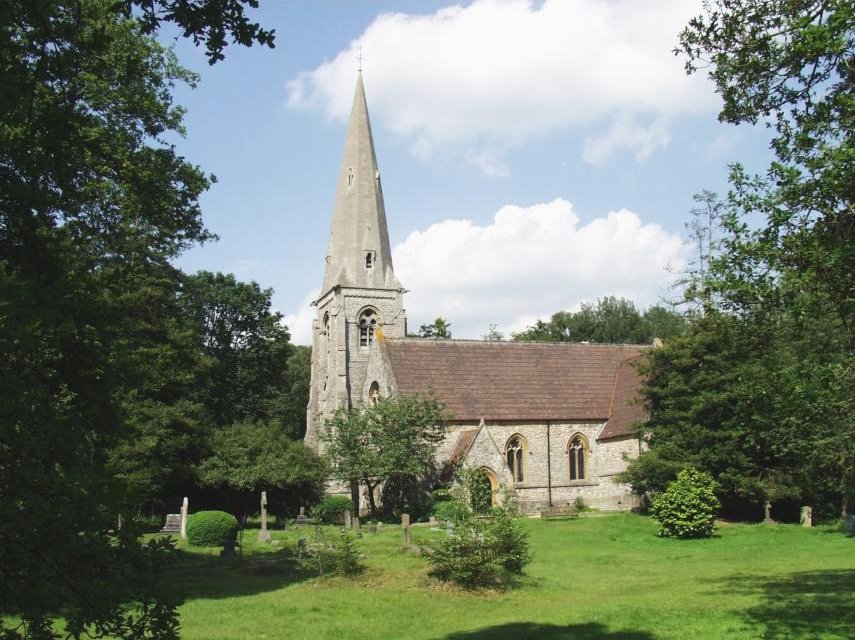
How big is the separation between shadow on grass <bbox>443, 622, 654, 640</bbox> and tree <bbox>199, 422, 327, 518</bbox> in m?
23.8

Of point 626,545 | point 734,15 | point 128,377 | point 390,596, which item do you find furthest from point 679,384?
point 128,377

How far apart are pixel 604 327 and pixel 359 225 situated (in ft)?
104

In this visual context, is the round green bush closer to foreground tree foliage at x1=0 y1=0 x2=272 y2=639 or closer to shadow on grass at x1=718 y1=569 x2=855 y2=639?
shadow on grass at x1=718 y1=569 x2=855 y2=639

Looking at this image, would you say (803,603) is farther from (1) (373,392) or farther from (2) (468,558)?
(1) (373,392)

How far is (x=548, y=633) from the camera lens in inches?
443

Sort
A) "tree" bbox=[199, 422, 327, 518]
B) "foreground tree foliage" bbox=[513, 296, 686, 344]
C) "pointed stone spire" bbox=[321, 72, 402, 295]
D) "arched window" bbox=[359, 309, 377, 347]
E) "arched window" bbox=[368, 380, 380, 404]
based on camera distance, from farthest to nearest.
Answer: "foreground tree foliage" bbox=[513, 296, 686, 344]
"pointed stone spire" bbox=[321, 72, 402, 295]
"arched window" bbox=[359, 309, 377, 347]
"arched window" bbox=[368, 380, 380, 404]
"tree" bbox=[199, 422, 327, 518]

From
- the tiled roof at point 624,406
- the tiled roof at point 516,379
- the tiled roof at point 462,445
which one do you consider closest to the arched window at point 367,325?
the tiled roof at point 516,379

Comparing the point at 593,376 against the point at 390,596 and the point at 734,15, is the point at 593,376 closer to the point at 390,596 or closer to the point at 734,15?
the point at 390,596

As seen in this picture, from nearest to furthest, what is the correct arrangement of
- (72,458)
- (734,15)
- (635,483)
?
(72,458) → (734,15) → (635,483)

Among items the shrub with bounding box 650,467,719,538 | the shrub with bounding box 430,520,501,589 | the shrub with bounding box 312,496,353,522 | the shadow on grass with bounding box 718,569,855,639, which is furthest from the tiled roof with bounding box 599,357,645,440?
the shrub with bounding box 430,520,501,589

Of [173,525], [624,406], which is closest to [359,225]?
[624,406]

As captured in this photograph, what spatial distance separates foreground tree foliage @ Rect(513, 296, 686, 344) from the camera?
7438cm

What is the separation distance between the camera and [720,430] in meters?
28.1

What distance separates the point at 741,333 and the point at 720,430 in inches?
703
